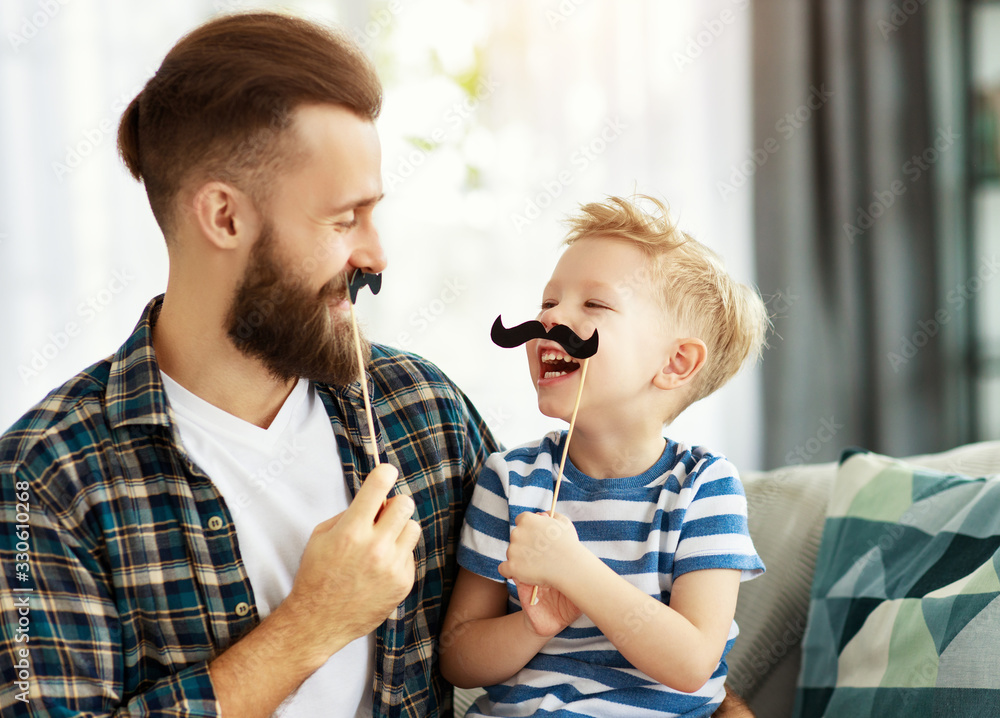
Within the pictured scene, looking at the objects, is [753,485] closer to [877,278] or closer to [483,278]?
[483,278]

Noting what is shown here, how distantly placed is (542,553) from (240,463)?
0.46m

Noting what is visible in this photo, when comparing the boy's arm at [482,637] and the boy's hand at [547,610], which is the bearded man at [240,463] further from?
the boy's hand at [547,610]

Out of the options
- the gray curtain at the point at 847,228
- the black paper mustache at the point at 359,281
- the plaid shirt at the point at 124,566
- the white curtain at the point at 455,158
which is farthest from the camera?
the gray curtain at the point at 847,228

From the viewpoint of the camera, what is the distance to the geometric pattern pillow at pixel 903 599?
122 cm

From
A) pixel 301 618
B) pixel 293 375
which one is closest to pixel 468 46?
pixel 293 375

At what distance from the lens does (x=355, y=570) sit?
1068mm

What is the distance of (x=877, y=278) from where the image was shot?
3.17 m

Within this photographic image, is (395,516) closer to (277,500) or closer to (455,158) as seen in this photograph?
(277,500)

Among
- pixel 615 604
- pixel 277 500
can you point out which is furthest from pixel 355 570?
pixel 615 604

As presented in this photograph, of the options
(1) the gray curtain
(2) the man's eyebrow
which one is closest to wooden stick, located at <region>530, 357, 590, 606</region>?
(2) the man's eyebrow

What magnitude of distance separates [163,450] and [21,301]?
5.06 ft

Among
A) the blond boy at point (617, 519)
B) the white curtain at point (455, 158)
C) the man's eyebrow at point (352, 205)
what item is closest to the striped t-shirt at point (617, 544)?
the blond boy at point (617, 519)

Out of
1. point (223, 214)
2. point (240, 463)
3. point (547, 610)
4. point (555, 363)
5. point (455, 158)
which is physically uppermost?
point (455, 158)

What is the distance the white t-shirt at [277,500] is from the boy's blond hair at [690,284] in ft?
1.84
